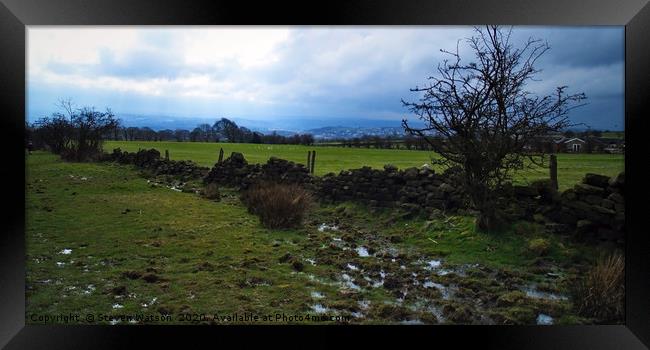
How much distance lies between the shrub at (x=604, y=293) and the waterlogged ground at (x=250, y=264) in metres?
0.10

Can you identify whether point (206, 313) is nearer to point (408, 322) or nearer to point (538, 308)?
point (408, 322)

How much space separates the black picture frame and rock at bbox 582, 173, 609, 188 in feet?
1.76

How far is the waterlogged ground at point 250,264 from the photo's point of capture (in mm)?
3766

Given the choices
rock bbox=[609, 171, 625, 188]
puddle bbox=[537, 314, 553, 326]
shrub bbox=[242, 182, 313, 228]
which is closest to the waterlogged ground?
puddle bbox=[537, 314, 553, 326]

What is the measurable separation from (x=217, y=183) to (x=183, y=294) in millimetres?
1445

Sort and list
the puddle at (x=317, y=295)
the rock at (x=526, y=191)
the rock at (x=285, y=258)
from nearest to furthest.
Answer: the puddle at (x=317, y=295) < the rock at (x=285, y=258) < the rock at (x=526, y=191)

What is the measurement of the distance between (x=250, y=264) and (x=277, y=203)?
780mm

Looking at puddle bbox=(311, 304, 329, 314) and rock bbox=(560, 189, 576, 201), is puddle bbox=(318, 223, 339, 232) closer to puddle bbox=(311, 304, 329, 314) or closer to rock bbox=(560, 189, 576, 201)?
puddle bbox=(311, 304, 329, 314)

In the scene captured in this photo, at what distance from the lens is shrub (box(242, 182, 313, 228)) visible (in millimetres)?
4711

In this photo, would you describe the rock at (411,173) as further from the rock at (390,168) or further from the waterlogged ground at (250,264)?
the waterlogged ground at (250,264)

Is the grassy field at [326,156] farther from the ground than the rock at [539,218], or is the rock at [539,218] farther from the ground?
the grassy field at [326,156]

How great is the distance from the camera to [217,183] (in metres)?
4.99

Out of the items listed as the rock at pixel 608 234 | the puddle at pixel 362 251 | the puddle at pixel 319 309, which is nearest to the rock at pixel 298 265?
the puddle at pixel 319 309
